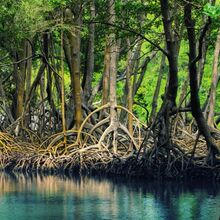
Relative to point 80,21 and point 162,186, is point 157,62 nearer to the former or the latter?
point 80,21

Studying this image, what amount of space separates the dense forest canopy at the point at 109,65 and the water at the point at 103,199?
1.12 meters

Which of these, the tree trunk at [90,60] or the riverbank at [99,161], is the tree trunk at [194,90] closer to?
the riverbank at [99,161]

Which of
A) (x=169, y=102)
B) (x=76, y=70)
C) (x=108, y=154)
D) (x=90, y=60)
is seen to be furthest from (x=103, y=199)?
(x=90, y=60)

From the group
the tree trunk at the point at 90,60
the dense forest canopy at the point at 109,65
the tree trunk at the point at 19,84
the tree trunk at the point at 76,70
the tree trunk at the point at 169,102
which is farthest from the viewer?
the tree trunk at the point at 19,84

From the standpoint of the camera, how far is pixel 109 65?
865 inches

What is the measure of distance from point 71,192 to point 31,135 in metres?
6.88

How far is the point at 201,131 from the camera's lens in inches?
716

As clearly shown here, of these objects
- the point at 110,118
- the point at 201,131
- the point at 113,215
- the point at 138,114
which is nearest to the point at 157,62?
the point at 138,114

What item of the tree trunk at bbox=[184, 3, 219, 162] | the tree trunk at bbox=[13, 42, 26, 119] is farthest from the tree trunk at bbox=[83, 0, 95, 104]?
the tree trunk at bbox=[184, 3, 219, 162]

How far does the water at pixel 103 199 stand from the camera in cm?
1436

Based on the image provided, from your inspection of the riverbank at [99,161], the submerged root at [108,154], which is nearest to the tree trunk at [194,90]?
the submerged root at [108,154]

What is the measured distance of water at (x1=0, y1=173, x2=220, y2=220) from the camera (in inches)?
565

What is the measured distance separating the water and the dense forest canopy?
3.66 ft

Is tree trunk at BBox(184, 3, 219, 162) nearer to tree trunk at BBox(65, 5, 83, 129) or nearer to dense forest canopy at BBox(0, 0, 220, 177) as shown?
dense forest canopy at BBox(0, 0, 220, 177)
